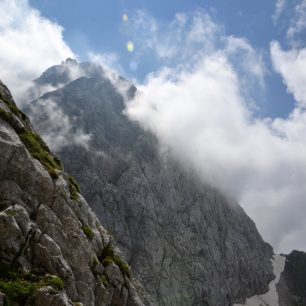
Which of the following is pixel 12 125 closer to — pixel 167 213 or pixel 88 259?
pixel 88 259

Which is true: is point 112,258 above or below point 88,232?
below

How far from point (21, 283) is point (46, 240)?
7250mm

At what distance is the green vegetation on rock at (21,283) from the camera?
31.7 meters

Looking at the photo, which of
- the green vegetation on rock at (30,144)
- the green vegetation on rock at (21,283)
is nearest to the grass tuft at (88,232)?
the green vegetation on rock at (30,144)

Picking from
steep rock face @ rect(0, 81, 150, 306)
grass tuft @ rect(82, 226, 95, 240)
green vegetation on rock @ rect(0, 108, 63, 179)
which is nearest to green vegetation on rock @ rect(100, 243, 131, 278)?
steep rock face @ rect(0, 81, 150, 306)

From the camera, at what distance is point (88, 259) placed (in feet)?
152

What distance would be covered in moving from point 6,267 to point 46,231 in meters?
7.83

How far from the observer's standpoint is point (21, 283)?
33.5 meters

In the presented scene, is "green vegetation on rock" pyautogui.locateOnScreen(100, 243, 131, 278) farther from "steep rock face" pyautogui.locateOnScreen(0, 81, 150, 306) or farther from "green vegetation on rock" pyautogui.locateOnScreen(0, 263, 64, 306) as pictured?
"green vegetation on rock" pyautogui.locateOnScreen(0, 263, 64, 306)

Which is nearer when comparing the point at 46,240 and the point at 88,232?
the point at 46,240

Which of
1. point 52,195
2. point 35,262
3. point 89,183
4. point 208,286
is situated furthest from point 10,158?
point 208,286

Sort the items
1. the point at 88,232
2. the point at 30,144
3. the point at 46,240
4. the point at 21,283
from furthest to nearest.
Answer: the point at 30,144, the point at 88,232, the point at 46,240, the point at 21,283

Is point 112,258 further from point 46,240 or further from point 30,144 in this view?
point 30,144

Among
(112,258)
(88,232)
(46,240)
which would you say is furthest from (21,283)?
(112,258)
